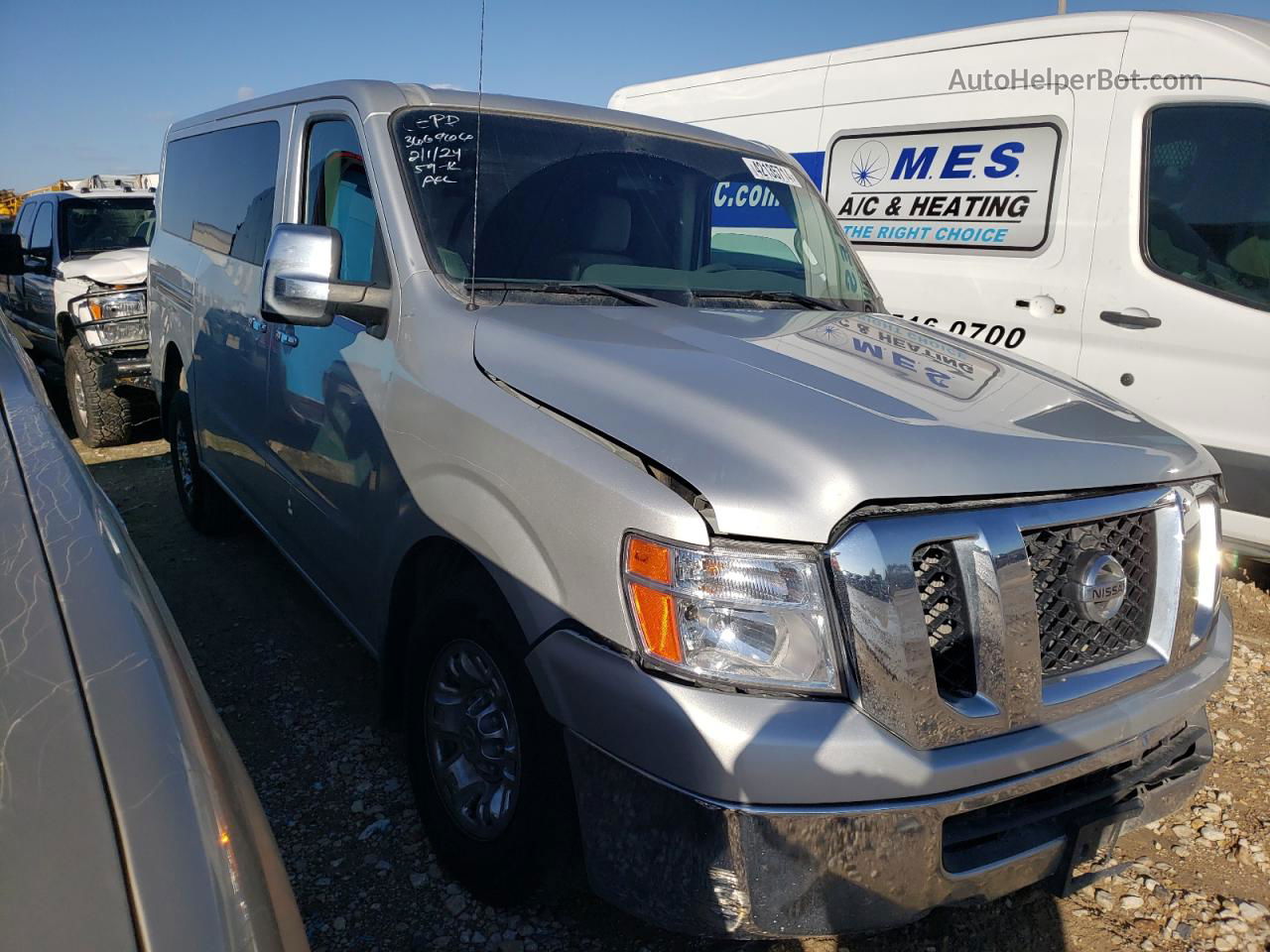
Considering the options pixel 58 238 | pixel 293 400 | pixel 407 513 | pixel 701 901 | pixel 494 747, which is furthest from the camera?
pixel 58 238

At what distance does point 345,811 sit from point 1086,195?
4192 mm

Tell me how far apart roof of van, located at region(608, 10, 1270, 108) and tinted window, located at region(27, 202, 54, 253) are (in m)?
5.60

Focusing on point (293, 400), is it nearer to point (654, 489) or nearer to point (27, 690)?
point (654, 489)

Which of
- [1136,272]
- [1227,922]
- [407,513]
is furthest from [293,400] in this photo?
[1136,272]

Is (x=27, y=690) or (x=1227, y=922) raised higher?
(x=27, y=690)

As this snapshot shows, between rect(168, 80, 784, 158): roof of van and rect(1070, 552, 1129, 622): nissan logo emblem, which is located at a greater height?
rect(168, 80, 784, 158): roof of van

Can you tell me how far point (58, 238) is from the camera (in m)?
7.59

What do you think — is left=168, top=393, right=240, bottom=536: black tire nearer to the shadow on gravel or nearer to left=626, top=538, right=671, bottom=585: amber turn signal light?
the shadow on gravel

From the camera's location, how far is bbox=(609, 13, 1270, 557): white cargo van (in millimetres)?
4059

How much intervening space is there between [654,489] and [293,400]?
6.05ft

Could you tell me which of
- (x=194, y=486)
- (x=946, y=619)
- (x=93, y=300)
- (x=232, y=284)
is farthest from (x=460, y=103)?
(x=93, y=300)

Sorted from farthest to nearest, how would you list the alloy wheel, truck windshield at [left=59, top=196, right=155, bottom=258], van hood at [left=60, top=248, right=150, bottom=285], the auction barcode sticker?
truck windshield at [left=59, top=196, right=155, bottom=258] < van hood at [left=60, top=248, right=150, bottom=285] < the auction barcode sticker < the alloy wheel

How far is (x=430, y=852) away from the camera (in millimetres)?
2559

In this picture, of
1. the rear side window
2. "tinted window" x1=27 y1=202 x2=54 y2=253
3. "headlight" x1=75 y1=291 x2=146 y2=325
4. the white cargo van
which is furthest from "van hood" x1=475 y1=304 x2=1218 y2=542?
"tinted window" x1=27 y1=202 x2=54 y2=253
